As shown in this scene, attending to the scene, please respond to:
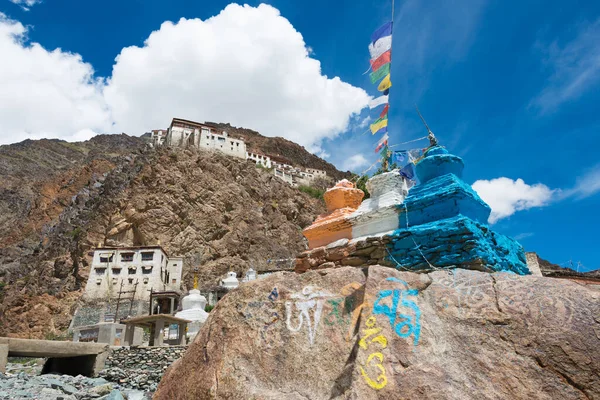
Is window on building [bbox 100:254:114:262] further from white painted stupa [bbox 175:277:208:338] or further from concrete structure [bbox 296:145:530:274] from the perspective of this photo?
concrete structure [bbox 296:145:530:274]

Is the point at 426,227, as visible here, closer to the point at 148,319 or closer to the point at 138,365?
the point at 138,365

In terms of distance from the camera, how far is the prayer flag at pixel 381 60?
30.5 ft

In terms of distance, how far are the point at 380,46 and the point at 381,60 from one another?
1.20 feet

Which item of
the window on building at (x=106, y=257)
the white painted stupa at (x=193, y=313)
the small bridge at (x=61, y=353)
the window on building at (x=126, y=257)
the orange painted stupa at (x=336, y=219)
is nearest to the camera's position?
the orange painted stupa at (x=336, y=219)

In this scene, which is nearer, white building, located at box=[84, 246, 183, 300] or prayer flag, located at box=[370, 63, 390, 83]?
prayer flag, located at box=[370, 63, 390, 83]

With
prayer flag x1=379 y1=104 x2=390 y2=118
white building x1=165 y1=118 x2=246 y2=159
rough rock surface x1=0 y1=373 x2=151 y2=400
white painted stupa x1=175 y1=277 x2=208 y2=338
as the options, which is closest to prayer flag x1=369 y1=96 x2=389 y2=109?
prayer flag x1=379 y1=104 x2=390 y2=118

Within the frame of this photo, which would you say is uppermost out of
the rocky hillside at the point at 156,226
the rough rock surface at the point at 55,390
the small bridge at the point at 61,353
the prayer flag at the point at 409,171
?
the rocky hillside at the point at 156,226

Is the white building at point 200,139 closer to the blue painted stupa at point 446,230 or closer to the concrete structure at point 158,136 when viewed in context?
the concrete structure at point 158,136

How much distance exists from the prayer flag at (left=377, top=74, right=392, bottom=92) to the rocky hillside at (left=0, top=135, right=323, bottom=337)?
38.5 m

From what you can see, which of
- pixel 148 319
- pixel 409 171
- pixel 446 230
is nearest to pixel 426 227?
pixel 446 230

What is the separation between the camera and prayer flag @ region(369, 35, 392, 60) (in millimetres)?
9335

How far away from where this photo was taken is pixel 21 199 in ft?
259

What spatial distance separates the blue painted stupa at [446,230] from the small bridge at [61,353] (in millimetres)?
11462

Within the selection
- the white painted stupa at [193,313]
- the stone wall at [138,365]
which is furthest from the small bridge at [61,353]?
Result: the white painted stupa at [193,313]
